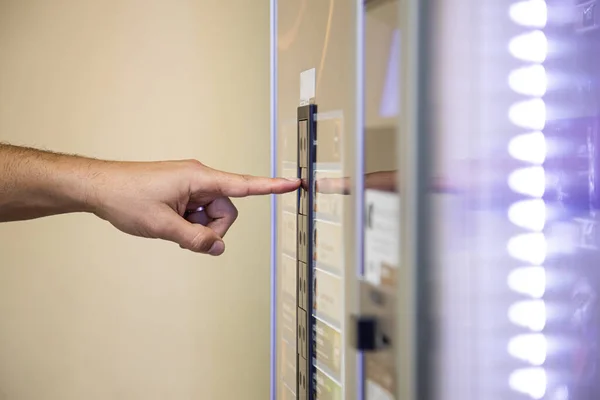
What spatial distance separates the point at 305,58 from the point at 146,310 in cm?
80

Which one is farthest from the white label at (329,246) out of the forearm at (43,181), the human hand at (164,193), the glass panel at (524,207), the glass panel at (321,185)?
the forearm at (43,181)

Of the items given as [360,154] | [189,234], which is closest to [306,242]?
[189,234]

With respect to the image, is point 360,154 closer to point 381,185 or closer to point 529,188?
point 381,185

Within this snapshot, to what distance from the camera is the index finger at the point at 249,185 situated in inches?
36.6

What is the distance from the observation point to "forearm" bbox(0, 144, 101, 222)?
1053 mm

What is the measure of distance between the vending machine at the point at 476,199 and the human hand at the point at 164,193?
1.29ft

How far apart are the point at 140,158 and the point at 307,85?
0.67m

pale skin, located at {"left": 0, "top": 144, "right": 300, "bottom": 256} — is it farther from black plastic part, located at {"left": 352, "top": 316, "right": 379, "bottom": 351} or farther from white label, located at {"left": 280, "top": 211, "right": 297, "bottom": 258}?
black plastic part, located at {"left": 352, "top": 316, "right": 379, "bottom": 351}

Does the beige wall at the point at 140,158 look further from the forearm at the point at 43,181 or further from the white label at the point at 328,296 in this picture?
the white label at the point at 328,296

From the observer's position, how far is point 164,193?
39.2 inches

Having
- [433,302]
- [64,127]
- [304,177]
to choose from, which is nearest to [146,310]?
[64,127]

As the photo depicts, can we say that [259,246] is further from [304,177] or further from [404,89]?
[404,89]

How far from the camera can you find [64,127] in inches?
59.7

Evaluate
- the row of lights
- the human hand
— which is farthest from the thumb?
the row of lights
